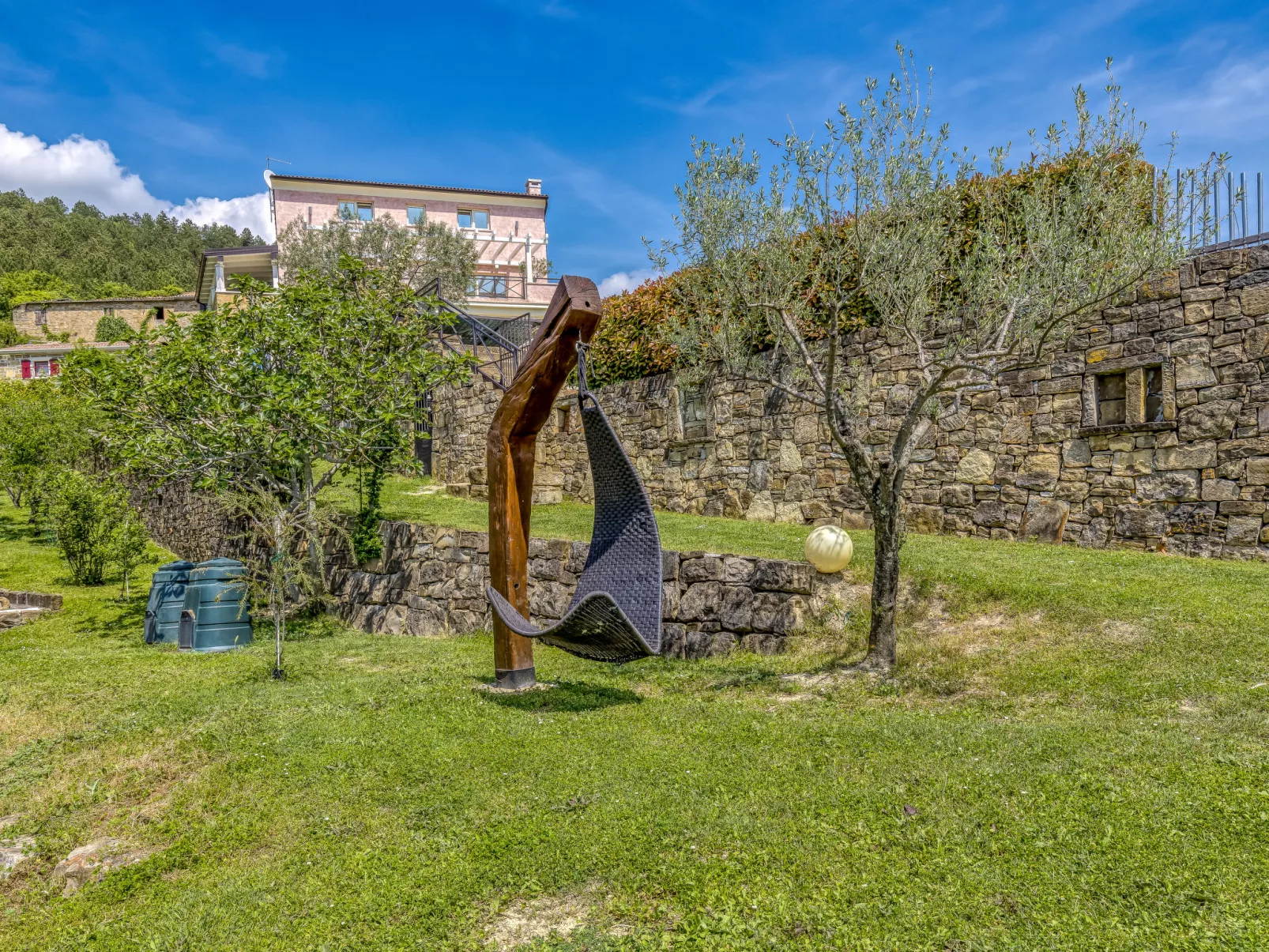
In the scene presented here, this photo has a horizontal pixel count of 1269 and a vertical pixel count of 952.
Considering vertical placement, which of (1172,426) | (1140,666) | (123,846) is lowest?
(123,846)

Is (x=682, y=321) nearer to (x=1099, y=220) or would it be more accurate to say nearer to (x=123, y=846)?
(x=1099, y=220)

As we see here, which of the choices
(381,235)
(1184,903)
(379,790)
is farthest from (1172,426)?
(381,235)

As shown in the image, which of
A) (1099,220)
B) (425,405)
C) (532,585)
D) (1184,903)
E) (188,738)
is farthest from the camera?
(425,405)

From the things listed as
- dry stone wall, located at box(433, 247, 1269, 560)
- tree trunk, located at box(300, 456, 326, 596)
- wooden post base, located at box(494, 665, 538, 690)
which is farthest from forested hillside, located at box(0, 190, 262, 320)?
wooden post base, located at box(494, 665, 538, 690)

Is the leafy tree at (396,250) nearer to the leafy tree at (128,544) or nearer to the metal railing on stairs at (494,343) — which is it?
the metal railing on stairs at (494,343)

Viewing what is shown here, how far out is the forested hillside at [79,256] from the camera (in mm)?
56688

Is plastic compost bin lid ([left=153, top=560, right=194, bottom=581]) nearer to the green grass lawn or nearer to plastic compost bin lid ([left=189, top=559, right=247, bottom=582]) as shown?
plastic compost bin lid ([left=189, top=559, right=247, bottom=582])

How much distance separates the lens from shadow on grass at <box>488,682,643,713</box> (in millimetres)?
6391

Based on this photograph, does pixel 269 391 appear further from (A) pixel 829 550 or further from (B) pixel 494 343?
(B) pixel 494 343

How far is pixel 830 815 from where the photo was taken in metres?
4.09

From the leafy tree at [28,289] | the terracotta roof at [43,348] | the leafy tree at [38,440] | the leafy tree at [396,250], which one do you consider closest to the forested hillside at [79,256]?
the leafy tree at [28,289]

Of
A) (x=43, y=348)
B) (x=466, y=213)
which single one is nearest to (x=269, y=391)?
(x=466, y=213)

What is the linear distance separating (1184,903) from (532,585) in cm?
820

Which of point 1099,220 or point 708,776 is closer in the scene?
point 708,776
